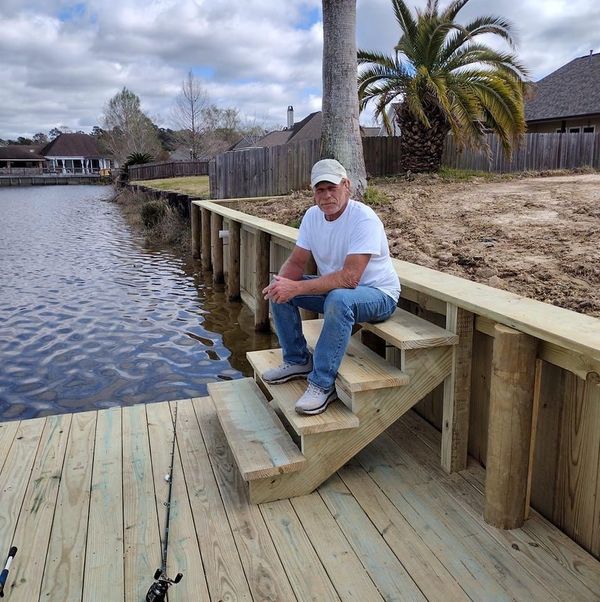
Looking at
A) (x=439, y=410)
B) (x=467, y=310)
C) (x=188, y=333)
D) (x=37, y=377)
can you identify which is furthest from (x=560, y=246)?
(x=37, y=377)

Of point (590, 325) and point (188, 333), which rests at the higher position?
point (590, 325)

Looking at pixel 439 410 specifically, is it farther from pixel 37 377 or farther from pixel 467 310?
pixel 37 377

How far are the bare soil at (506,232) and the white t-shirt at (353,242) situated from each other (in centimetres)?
123

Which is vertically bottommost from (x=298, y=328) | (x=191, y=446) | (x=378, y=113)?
(x=191, y=446)

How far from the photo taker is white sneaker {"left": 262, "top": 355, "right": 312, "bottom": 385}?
3525 millimetres

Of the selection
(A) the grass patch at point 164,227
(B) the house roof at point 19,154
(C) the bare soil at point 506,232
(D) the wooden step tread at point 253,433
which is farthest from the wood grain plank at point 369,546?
(B) the house roof at point 19,154

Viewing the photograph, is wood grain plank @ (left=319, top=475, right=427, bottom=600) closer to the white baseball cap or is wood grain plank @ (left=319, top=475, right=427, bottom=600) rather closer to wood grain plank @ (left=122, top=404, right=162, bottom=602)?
wood grain plank @ (left=122, top=404, right=162, bottom=602)

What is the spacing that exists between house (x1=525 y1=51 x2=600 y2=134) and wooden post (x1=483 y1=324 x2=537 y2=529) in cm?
2037

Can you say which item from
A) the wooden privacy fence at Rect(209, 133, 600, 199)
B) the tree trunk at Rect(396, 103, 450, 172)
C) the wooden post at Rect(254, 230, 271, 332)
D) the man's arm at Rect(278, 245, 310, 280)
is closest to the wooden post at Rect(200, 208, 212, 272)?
the wooden privacy fence at Rect(209, 133, 600, 199)

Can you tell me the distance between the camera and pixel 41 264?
12758 mm

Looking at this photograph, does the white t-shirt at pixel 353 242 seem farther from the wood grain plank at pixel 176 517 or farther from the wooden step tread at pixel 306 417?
the wood grain plank at pixel 176 517

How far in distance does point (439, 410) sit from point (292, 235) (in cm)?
273

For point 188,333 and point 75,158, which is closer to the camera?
point 188,333

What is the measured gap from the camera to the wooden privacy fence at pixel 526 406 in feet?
7.95
